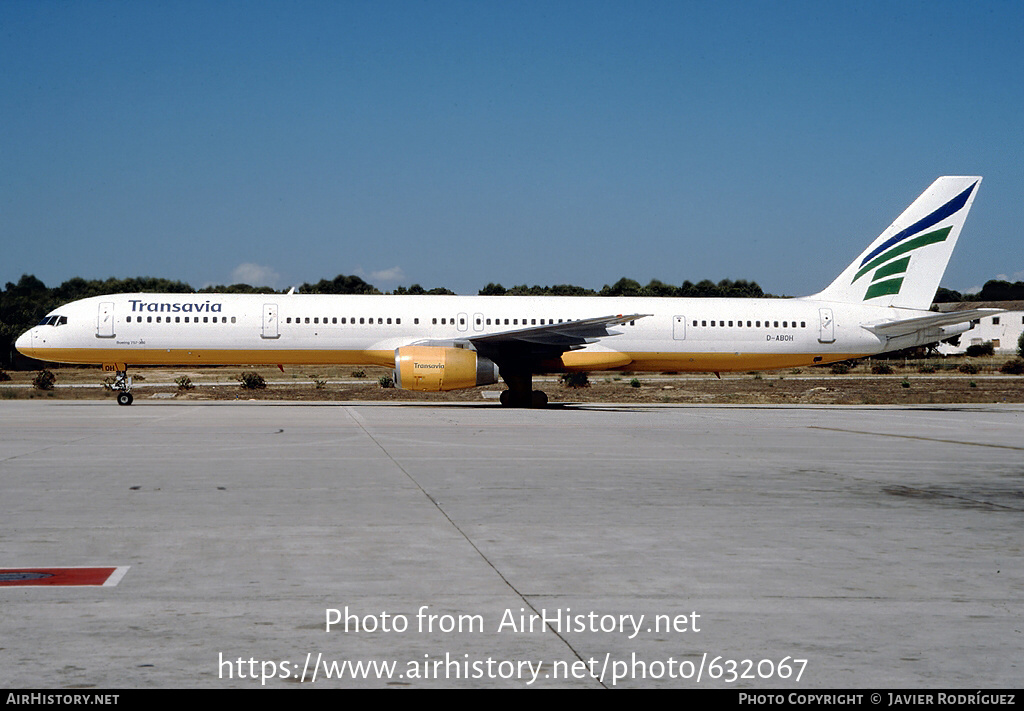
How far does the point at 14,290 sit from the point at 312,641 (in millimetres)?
124975

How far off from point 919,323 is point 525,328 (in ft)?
45.1

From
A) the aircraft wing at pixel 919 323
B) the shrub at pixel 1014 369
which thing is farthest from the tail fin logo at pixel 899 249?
the shrub at pixel 1014 369

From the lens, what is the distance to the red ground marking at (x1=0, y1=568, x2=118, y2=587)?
675cm

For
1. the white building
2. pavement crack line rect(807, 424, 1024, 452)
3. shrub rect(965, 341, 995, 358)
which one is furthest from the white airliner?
the white building

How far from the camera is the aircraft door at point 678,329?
33031 mm

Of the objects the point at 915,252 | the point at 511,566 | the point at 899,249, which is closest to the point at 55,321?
the point at 511,566

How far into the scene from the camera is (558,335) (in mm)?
30094

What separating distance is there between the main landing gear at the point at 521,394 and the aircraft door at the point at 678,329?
4953mm

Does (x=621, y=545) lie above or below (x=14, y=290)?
below

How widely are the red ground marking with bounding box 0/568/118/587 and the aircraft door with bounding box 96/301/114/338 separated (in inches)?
1006

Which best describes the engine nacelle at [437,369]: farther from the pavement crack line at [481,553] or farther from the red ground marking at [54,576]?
the red ground marking at [54,576]
